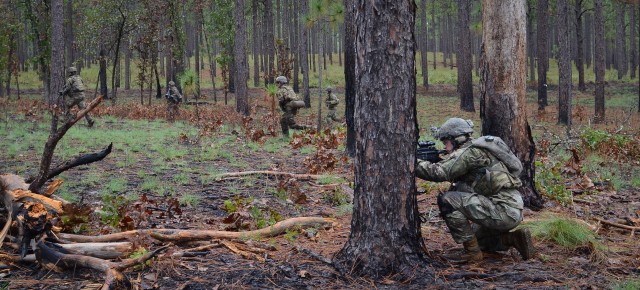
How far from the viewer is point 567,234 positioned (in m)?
5.64

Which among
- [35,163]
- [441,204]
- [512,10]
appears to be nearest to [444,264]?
[441,204]

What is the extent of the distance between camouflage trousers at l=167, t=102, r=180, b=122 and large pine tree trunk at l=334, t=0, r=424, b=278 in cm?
1695

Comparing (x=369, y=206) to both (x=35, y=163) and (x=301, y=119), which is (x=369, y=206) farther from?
(x=301, y=119)

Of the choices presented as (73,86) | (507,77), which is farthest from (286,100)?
(507,77)

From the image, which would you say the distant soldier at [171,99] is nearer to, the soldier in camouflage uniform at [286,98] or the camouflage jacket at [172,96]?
the camouflage jacket at [172,96]

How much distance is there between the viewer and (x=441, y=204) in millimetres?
5195

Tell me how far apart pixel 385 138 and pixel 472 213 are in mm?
1119

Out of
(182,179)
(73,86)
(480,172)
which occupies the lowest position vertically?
(182,179)

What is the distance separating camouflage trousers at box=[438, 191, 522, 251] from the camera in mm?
5020

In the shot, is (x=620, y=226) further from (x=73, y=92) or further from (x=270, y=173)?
Answer: (x=73, y=92)

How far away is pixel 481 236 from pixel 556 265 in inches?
26.8

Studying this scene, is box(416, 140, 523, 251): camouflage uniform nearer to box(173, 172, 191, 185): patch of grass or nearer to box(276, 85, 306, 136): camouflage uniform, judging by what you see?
box(173, 172, 191, 185): patch of grass

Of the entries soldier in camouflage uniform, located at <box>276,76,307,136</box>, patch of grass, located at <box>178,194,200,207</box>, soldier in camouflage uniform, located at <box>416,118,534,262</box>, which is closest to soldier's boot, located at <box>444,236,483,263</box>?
soldier in camouflage uniform, located at <box>416,118,534,262</box>

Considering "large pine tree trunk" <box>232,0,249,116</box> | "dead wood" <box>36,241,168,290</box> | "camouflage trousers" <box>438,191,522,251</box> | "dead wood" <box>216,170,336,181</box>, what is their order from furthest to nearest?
1. "large pine tree trunk" <box>232,0,249,116</box>
2. "dead wood" <box>216,170,336,181</box>
3. "camouflage trousers" <box>438,191,522,251</box>
4. "dead wood" <box>36,241,168,290</box>
